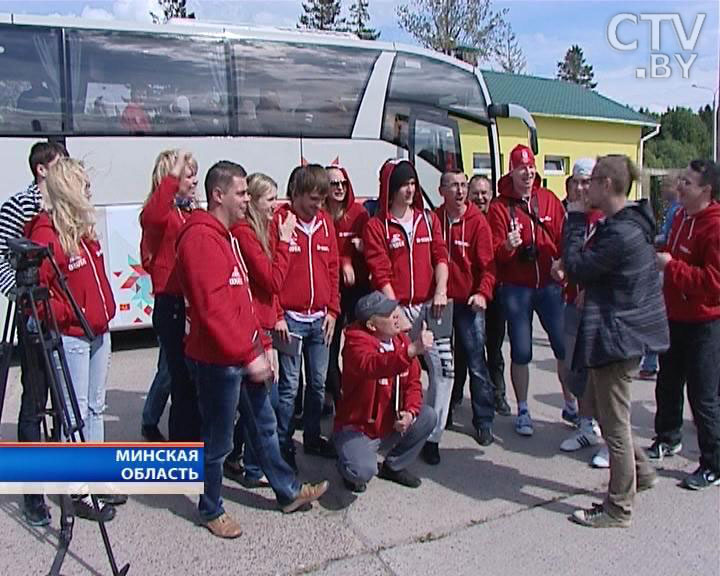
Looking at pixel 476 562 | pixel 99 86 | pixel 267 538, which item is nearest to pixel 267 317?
pixel 267 538

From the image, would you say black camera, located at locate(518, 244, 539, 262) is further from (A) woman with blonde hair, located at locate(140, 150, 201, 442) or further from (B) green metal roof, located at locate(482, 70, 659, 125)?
(B) green metal roof, located at locate(482, 70, 659, 125)

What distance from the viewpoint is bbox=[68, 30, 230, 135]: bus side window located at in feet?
24.1

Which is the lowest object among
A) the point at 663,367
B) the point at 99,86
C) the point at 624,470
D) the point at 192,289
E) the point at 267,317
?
the point at 624,470

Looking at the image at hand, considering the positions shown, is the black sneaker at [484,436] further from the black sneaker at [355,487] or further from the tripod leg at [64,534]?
the tripod leg at [64,534]

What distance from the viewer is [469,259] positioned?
4.63 meters

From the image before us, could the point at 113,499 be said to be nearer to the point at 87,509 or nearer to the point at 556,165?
the point at 87,509

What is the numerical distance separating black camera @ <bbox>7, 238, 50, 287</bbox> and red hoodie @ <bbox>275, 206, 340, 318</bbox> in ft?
4.69

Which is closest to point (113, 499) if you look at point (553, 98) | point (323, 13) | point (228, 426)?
point (228, 426)

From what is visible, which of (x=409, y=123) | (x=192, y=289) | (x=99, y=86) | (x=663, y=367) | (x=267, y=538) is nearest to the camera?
(x=192, y=289)

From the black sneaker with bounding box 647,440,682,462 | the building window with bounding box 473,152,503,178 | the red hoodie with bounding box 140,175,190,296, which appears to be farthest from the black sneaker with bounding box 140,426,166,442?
the building window with bounding box 473,152,503,178

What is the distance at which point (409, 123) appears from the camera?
8.84 m

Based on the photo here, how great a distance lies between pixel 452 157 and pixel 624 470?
6402 millimetres

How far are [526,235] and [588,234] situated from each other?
3.58ft

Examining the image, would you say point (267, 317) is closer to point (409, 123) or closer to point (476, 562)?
point (476, 562)
